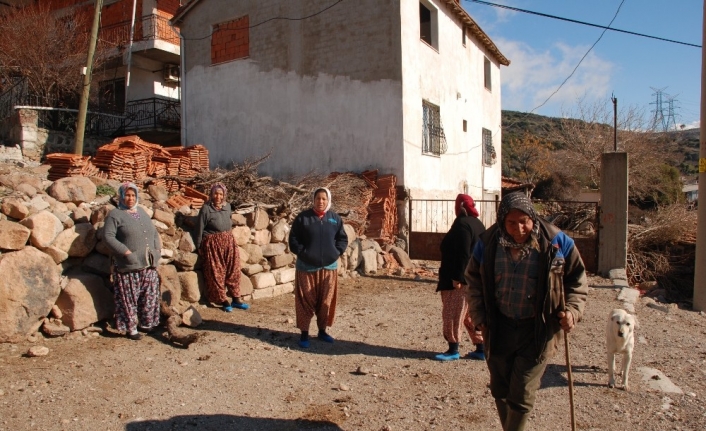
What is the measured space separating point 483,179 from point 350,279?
33.6ft

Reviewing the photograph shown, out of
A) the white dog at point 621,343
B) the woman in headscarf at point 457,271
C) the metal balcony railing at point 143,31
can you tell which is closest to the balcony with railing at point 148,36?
the metal balcony railing at point 143,31

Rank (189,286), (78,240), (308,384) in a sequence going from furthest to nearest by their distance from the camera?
(189,286) → (78,240) → (308,384)

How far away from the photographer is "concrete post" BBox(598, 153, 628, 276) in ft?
33.2

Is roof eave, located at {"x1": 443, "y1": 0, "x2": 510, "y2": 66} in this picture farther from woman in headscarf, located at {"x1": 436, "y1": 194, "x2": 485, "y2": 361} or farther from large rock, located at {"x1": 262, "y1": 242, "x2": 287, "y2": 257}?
woman in headscarf, located at {"x1": 436, "y1": 194, "x2": 485, "y2": 361}

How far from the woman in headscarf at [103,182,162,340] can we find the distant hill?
27300 millimetres

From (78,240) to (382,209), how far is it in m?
6.87

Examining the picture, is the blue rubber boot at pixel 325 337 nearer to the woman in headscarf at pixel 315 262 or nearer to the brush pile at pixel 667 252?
the woman in headscarf at pixel 315 262

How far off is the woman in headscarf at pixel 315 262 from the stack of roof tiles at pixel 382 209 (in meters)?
5.57

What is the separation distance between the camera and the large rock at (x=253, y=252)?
7890mm

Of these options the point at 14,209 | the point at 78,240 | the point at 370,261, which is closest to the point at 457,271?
the point at 78,240

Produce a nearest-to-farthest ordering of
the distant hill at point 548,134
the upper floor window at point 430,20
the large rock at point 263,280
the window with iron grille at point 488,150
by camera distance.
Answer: the large rock at point 263,280
the upper floor window at point 430,20
the window with iron grille at point 488,150
the distant hill at point 548,134

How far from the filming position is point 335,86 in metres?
13.1

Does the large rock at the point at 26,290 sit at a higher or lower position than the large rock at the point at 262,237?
lower

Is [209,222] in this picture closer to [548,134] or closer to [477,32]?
[477,32]
